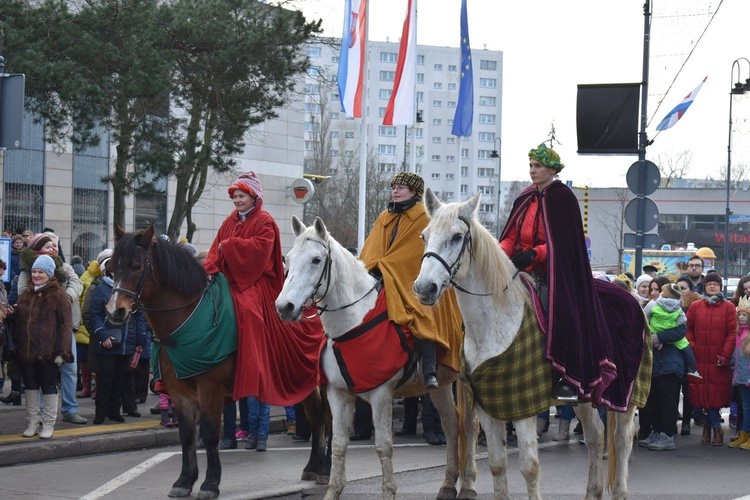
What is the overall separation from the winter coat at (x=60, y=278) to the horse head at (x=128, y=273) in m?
3.40

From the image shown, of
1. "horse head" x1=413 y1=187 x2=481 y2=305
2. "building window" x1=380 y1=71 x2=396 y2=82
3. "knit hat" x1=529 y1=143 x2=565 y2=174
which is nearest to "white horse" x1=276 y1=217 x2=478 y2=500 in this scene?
"horse head" x1=413 y1=187 x2=481 y2=305

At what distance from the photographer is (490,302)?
7.02 meters

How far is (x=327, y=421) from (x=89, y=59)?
868cm

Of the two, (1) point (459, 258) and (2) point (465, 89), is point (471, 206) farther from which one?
(2) point (465, 89)

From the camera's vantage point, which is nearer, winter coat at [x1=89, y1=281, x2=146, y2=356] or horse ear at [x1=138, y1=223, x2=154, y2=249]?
horse ear at [x1=138, y1=223, x2=154, y2=249]

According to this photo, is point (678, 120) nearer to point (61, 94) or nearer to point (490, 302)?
point (61, 94)

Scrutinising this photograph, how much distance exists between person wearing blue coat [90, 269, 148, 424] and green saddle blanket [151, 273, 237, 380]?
3739mm

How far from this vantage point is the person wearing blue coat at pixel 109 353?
39.5 ft

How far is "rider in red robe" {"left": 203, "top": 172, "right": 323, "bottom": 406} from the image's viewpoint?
8.50m

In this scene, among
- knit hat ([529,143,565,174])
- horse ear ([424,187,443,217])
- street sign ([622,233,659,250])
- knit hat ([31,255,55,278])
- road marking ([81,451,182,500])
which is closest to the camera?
horse ear ([424,187,443,217])

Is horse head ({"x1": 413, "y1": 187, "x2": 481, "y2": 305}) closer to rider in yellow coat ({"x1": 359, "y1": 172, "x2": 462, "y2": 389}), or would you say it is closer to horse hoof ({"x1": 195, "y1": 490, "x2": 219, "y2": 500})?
rider in yellow coat ({"x1": 359, "y1": 172, "x2": 462, "y2": 389})

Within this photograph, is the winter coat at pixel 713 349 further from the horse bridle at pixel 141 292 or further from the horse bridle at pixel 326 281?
the horse bridle at pixel 141 292

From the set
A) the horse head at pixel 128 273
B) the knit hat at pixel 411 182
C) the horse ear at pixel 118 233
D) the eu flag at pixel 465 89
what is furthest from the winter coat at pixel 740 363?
the eu flag at pixel 465 89

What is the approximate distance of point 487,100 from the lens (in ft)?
393
